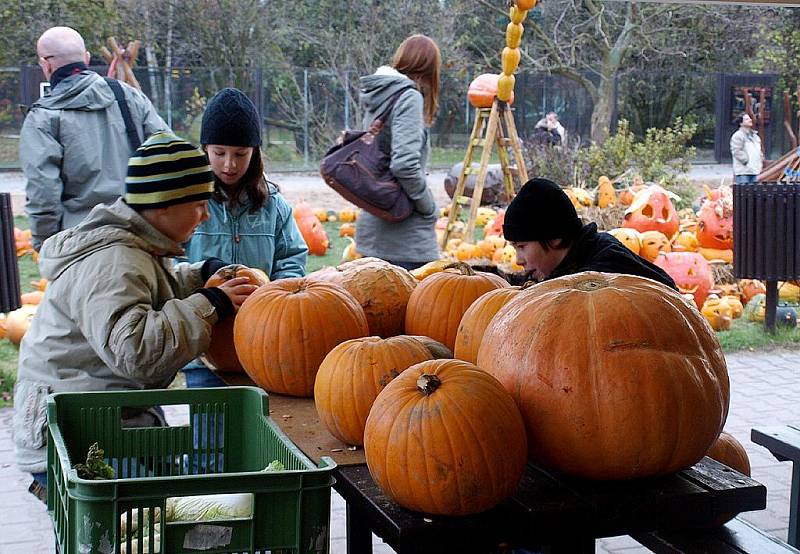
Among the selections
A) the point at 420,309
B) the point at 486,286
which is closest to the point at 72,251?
the point at 420,309

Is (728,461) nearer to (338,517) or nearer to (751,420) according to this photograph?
(338,517)

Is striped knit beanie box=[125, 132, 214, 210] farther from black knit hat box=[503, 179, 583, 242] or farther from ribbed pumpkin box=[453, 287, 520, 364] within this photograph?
black knit hat box=[503, 179, 583, 242]

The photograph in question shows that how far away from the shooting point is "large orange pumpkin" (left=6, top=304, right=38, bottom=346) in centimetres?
754

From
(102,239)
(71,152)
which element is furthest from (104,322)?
(71,152)

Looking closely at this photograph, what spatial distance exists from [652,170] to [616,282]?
12.7m

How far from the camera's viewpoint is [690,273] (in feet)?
27.5

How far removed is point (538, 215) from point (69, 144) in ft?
9.37

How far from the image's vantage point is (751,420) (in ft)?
19.4

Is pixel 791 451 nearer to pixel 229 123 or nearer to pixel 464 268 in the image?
pixel 464 268

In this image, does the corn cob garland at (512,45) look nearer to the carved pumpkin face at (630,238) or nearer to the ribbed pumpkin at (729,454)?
the carved pumpkin face at (630,238)

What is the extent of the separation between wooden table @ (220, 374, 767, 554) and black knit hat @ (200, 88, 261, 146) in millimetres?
1951

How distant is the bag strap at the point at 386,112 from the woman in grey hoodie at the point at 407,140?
0.04ft

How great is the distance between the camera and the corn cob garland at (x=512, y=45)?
915cm

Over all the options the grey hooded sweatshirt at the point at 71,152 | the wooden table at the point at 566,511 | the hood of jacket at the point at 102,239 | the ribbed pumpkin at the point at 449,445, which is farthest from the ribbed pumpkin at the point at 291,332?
the grey hooded sweatshirt at the point at 71,152
